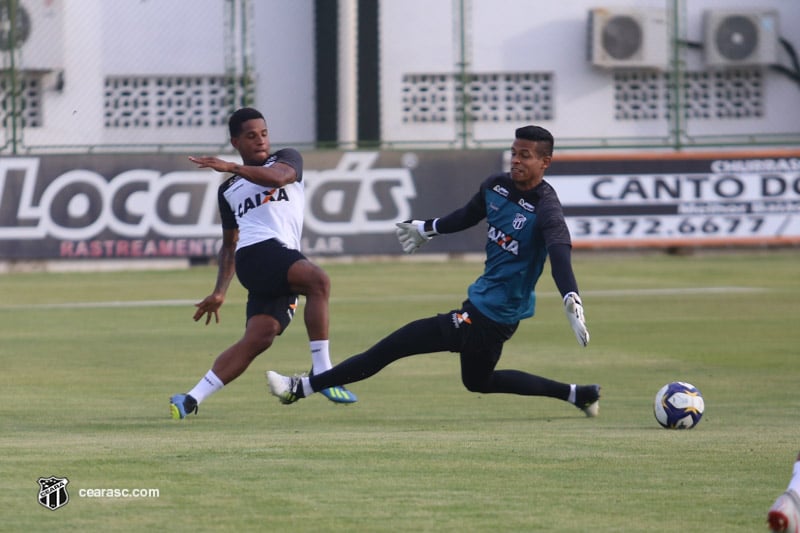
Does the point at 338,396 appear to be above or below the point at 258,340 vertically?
below

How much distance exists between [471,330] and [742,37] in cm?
2355

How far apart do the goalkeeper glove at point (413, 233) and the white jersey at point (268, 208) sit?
0.77 meters

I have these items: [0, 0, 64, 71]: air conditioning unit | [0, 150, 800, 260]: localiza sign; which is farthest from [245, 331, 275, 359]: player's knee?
[0, 0, 64, 71]: air conditioning unit

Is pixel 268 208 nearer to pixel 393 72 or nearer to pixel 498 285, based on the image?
pixel 498 285

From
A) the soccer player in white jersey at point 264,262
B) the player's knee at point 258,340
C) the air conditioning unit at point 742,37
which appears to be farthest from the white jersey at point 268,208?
the air conditioning unit at point 742,37

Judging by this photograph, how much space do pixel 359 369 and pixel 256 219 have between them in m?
1.17

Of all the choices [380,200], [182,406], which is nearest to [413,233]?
[182,406]

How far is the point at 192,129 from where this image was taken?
2941cm

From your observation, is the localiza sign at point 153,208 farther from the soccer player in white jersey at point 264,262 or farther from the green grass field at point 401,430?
the soccer player in white jersey at point 264,262

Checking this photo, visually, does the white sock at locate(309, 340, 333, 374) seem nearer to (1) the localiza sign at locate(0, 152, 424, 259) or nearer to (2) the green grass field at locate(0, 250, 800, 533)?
(2) the green grass field at locate(0, 250, 800, 533)

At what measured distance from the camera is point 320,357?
9.48m

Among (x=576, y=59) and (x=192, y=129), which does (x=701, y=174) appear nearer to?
A: (x=576, y=59)

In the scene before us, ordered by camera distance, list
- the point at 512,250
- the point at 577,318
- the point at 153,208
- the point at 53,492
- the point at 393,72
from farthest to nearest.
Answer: the point at 393,72 → the point at 153,208 → the point at 512,250 → the point at 577,318 → the point at 53,492

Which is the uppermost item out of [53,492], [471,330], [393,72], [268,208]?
[393,72]
